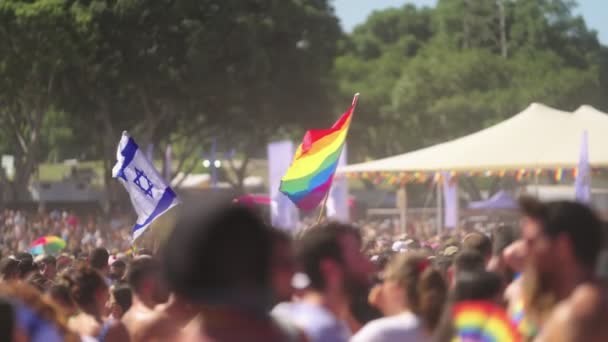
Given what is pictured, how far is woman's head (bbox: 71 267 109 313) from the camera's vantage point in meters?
6.79

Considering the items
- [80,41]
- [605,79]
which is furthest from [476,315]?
[605,79]

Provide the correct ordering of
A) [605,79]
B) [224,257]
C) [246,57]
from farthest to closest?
[605,79] < [246,57] < [224,257]

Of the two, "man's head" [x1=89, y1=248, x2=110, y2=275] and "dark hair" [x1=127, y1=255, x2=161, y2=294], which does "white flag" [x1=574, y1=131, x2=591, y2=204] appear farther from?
"dark hair" [x1=127, y1=255, x2=161, y2=294]

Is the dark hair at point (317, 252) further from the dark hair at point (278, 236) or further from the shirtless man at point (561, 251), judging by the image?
the dark hair at point (278, 236)

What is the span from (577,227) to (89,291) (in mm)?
3233

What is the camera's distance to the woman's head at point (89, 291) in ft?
22.3

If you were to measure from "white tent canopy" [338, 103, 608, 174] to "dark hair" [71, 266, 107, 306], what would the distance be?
10.8 meters

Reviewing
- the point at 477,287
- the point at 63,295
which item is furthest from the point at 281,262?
the point at 63,295

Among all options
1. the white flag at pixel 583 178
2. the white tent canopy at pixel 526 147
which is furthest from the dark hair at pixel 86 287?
the white tent canopy at pixel 526 147

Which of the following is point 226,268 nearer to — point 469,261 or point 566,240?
point 566,240

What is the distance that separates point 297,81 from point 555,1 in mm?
32492

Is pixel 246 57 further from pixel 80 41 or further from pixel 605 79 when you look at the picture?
pixel 605 79

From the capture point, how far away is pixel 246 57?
134ft

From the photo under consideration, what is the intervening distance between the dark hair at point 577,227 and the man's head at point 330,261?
747 mm
